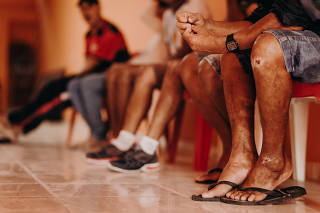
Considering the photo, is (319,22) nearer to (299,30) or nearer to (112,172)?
(299,30)

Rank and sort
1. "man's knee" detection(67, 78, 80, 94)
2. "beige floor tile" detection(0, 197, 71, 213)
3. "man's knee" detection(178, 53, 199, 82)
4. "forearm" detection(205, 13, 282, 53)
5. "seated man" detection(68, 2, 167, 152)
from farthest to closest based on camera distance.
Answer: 1. "man's knee" detection(67, 78, 80, 94)
2. "seated man" detection(68, 2, 167, 152)
3. "man's knee" detection(178, 53, 199, 82)
4. "forearm" detection(205, 13, 282, 53)
5. "beige floor tile" detection(0, 197, 71, 213)

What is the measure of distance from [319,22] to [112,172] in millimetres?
981

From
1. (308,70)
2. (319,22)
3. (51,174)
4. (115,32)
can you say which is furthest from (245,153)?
(115,32)

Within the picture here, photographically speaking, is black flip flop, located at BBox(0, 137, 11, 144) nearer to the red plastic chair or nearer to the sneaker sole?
the sneaker sole

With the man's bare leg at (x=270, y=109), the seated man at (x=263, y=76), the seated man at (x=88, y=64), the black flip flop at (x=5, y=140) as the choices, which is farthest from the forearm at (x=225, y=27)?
the black flip flop at (x=5, y=140)

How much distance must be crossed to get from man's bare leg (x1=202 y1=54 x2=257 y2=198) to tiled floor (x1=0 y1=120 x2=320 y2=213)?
0.13 meters

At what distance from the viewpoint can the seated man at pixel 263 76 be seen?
116 cm

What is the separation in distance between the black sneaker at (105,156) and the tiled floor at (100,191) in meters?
0.05

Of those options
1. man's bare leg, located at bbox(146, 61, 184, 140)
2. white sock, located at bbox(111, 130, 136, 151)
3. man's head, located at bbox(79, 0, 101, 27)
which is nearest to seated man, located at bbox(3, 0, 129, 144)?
man's head, located at bbox(79, 0, 101, 27)

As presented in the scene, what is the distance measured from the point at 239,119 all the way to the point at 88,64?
5.92 ft

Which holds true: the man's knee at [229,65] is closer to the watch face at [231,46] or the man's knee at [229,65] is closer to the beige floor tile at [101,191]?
the watch face at [231,46]

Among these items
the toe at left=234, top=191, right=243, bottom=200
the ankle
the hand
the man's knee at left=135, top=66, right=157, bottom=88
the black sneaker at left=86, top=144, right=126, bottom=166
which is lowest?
the black sneaker at left=86, top=144, right=126, bottom=166

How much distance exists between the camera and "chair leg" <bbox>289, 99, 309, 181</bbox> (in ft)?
5.67

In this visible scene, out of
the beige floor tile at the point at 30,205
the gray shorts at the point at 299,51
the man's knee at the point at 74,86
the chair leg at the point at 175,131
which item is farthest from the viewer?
the man's knee at the point at 74,86
